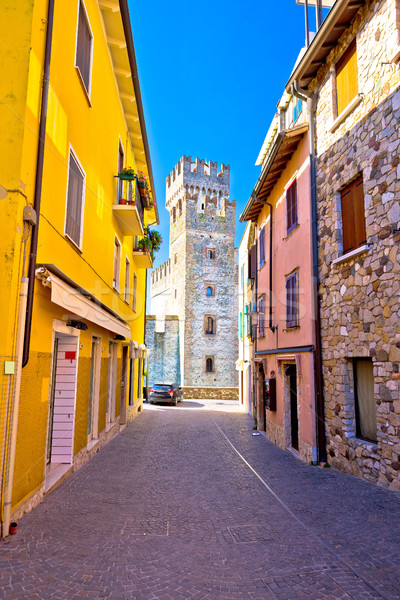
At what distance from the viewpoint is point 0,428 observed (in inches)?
169

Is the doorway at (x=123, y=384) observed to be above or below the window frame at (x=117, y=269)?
below

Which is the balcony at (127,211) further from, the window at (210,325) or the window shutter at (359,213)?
the window at (210,325)

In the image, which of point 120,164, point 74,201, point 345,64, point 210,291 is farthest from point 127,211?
point 210,291

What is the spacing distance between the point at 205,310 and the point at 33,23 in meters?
32.5

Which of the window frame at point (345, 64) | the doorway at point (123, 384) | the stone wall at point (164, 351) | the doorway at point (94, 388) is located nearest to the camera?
the window frame at point (345, 64)

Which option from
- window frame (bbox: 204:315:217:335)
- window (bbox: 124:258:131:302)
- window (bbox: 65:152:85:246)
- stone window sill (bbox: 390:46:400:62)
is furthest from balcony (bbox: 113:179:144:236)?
window frame (bbox: 204:315:217:335)

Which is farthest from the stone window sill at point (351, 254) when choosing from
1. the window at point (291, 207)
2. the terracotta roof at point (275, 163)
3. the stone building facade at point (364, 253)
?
the terracotta roof at point (275, 163)

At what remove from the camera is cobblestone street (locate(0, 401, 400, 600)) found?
11.3 ft

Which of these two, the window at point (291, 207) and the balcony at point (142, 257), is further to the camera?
the balcony at point (142, 257)

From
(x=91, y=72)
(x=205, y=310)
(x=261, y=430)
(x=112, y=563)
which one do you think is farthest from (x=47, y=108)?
(x=205, y=310)

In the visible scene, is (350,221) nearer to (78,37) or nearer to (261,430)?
(78,37)

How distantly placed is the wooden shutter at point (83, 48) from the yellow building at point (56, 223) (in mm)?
26

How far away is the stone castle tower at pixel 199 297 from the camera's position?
117 ft

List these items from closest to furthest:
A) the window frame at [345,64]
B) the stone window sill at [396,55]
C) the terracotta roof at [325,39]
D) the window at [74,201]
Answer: the stone window sill at [396,55] → the window at [74,201] → the terracotta roof at [325,39] → the window frame at [345,64]
